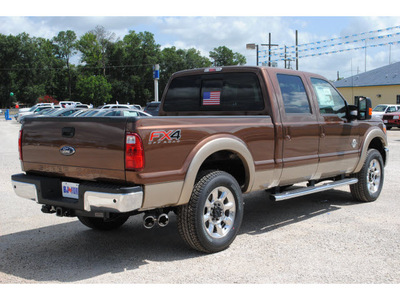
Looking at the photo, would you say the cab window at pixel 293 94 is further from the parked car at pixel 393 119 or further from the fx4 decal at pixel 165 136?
the parked car at pixel 393 119

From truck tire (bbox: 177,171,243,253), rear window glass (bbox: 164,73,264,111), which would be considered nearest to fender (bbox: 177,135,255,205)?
truck tire (bbox: 177,171,243,253)

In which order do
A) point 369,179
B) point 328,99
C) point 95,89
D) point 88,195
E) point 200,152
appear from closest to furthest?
point 88,195 → point 200,152 → point 328,99 → point 369,179 → point 95,89

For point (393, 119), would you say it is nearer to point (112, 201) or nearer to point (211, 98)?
point (211, 98)

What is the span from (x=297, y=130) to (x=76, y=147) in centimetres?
284

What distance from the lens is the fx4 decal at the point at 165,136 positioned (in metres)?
4.17

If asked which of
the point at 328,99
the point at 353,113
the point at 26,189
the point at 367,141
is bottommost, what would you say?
the point at 26,189

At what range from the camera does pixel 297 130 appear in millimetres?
5844

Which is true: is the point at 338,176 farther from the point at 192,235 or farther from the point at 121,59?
the point at 121,59

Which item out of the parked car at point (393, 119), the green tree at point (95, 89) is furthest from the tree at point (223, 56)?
the parked car at point (393, 119)

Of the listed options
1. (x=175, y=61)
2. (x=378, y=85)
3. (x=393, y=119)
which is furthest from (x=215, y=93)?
(x=175, y=61)

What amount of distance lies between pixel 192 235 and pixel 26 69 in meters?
90.5

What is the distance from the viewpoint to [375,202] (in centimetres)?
749

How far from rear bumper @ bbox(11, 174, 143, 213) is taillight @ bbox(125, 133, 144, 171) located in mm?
198

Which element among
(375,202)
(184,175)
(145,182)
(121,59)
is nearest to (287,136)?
(184,175)
